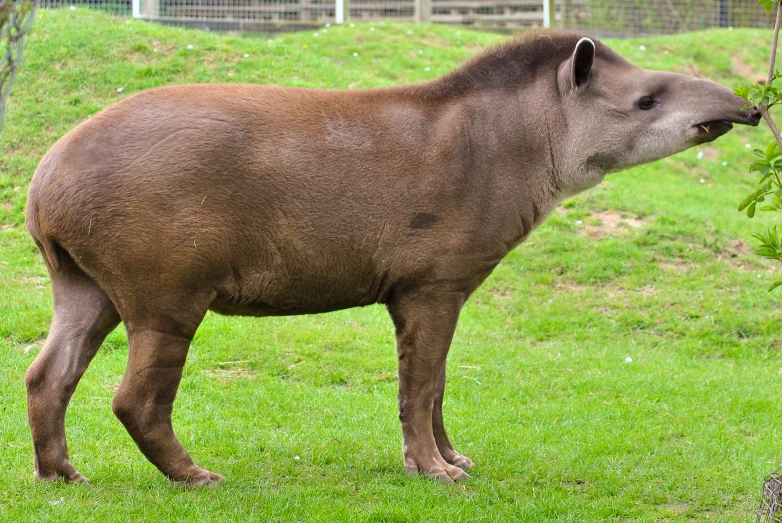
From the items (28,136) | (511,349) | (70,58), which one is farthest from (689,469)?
(70,58)

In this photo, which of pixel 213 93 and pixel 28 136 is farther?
pixel 28 136

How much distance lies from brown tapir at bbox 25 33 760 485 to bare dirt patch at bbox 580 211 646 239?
5424mm

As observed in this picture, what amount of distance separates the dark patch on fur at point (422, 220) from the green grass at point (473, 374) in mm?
1491

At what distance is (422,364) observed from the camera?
5566 mm

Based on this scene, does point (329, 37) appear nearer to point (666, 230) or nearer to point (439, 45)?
point (439, 45)

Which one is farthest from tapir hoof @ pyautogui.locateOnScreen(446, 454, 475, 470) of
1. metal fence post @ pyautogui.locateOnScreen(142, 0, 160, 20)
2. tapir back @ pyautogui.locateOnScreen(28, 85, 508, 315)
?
metal fence post @ pyautogui.locateOnScreen(142, 0, 160, 20)

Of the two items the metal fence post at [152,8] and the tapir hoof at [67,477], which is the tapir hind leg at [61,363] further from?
the metal fence post at [152,8]

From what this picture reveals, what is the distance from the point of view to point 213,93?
5.39m

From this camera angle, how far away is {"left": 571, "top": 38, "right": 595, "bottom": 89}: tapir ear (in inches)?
222

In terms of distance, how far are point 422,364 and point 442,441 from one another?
2.23ft

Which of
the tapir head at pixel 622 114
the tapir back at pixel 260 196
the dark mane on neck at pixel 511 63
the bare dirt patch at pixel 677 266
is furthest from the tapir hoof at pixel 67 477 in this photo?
the bare dirt patch at pixel 677 266

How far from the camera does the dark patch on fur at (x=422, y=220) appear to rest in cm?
544

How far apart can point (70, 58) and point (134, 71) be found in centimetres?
108

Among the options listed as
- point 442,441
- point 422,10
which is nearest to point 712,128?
point 442,441
